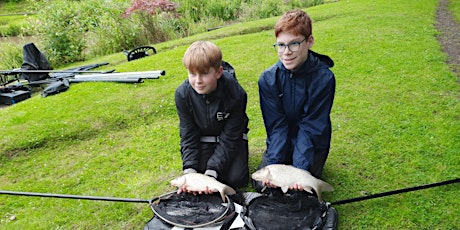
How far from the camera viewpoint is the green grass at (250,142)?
3260 mm

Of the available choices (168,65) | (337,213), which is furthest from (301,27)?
(168,65)

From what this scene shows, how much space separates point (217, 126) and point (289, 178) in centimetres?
94

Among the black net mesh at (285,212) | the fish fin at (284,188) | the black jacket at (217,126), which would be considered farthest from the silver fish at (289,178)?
the black jacket at (217,126)

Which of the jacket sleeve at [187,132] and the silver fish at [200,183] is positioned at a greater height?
the jacket sleeve at [187,132]

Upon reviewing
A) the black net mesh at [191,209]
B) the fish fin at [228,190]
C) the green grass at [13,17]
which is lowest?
the black net mesh at [191,209]

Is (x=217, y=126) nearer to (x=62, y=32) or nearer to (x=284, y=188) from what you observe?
(x=284, y=188)

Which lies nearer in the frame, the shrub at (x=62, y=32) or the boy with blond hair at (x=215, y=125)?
the boy with blond hair at (x=215, y=125)

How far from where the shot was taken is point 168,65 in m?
7.71

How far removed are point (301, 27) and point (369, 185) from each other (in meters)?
1.64

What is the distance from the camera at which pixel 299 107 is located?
321cm

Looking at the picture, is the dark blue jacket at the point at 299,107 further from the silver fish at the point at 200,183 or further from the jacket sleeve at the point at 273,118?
the silver fish at the point at 200,183

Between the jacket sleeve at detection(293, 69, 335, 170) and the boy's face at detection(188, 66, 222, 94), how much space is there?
0.81 meters

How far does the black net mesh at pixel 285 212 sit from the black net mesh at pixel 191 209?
0.74 feet

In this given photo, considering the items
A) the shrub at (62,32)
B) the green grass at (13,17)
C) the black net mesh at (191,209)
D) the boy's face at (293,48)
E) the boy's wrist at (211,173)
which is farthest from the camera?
the green grass at (13,17)
